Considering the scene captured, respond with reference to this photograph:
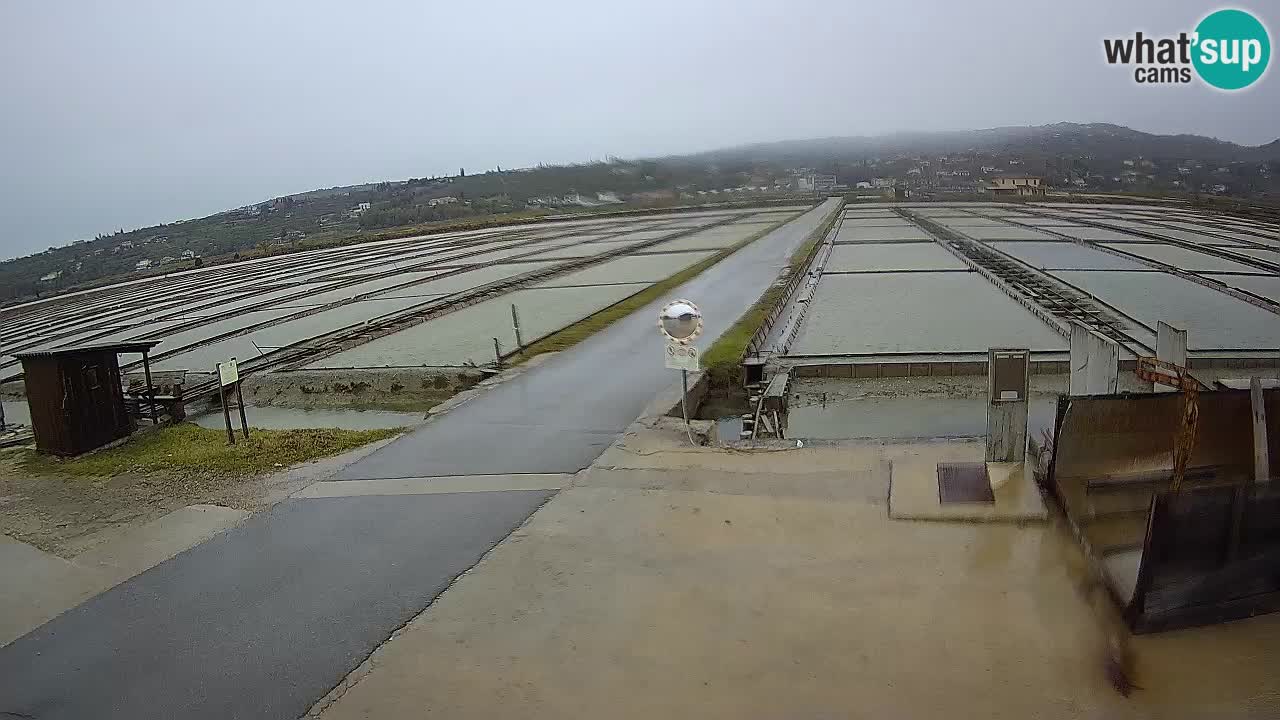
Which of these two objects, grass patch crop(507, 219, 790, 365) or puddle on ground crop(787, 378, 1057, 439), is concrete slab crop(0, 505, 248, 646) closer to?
grass patch crop(507, 219, 790, 365)

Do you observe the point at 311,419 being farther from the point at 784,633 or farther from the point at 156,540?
the point at 784,633

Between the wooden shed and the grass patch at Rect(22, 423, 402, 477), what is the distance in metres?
0.24

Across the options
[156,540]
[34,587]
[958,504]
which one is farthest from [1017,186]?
[34,587]

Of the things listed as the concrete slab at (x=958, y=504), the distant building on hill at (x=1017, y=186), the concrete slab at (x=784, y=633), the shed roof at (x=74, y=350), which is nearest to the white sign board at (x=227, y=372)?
the shed roof at (x=74, y=350)

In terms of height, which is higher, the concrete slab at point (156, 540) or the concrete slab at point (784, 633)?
the concrete slab at point (156, 540)

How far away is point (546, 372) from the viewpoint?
1192 cm

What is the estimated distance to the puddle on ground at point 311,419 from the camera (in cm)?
1149

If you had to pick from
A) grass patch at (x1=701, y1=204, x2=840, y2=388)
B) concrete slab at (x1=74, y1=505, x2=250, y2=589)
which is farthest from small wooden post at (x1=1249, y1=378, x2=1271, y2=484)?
concrete slab at (x1=74, y1=505, x2=250, y2=589)

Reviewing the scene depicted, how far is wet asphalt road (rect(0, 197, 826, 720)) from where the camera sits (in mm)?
4438

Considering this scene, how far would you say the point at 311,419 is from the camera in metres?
12.1

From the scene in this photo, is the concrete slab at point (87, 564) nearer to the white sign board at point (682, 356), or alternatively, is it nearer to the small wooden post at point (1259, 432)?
the white sign board at point (682, 356)

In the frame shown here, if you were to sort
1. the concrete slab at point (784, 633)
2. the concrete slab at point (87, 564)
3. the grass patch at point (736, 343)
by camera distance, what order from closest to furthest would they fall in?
the concrete slab at point (784, 633), the concrete slab at point (87, 564), the grass patch at point (736, 343)

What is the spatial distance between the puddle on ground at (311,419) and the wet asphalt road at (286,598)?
2758mm

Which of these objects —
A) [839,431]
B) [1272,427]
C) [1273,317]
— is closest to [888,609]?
[1272,427]
